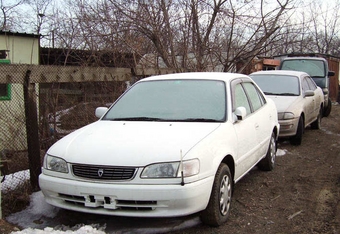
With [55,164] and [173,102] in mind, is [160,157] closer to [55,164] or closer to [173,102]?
[55,164]

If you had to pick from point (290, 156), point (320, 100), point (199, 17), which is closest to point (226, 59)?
point (199, 17)

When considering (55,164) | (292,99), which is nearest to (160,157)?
(55,164)

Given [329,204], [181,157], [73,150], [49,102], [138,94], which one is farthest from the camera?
[49,102]

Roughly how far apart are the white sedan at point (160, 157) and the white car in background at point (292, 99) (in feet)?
10.1

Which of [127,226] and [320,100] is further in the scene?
[320,100]

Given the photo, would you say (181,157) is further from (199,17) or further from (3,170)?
(199,17)

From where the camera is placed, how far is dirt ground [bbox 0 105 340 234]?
391cm

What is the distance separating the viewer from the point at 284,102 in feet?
26.5

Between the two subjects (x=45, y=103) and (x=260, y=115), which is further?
(x=45, y=103)

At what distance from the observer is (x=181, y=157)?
348 centimetres

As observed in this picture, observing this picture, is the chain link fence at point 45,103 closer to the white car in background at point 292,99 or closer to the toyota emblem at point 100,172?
the toyota emblem at point 100,172

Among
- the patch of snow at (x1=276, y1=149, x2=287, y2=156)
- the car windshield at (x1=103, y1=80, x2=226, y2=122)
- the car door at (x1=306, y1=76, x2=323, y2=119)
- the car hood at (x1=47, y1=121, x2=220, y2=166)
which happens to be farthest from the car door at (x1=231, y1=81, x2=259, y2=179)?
the car door at (x1=306, y1=76, x2=323, y2=119)

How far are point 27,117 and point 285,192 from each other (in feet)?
11.2

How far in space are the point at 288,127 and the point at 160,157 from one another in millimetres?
4865
